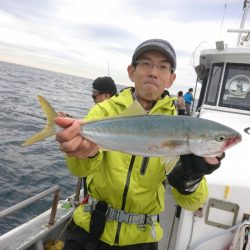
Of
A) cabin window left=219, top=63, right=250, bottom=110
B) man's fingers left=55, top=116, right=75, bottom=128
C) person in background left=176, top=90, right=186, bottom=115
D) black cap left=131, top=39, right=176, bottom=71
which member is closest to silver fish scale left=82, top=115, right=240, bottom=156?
man's fingers left=55, top=116, right=75, bottom=128

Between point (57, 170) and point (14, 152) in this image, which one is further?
point (14, 152)

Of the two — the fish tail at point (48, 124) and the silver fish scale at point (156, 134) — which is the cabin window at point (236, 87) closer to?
the silver fish scale at point (156, 134)

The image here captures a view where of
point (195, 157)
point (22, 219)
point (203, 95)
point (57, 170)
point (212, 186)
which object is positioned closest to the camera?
point (195, 157)

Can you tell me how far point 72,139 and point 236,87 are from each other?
5389mm

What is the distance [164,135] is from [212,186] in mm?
1684

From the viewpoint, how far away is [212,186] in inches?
152

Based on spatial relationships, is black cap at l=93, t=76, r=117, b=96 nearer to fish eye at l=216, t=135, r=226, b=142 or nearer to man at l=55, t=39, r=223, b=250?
man at l=55, t=39, r=223, b=250

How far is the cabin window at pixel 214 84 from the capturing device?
729 centimetres

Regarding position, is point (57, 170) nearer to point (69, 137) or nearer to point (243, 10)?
point (243, 10)

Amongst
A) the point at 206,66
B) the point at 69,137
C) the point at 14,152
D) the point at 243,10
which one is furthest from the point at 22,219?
the point at 243,10

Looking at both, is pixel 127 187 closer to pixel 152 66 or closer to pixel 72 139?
pixel 72 139

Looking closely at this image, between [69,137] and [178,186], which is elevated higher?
[69,137]

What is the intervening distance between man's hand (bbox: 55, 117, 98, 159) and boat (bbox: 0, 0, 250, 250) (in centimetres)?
191

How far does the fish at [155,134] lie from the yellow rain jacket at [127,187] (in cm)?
46
